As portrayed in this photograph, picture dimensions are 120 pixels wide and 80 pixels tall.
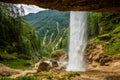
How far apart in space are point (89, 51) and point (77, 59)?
268 cm

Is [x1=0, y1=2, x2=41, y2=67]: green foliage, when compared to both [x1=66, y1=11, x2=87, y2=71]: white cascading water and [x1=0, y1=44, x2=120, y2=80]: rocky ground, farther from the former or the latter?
[x1=0, y1=44, x2=120, y2=80]: rocky ground

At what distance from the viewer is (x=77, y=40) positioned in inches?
934

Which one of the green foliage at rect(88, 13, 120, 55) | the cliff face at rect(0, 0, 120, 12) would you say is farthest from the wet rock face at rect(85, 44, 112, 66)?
the cliff face at rect(0, 0, 120, 12)

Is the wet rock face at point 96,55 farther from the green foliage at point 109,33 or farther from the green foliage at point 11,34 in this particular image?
the green foliage at point 11,34

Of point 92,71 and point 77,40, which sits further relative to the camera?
point 77,40

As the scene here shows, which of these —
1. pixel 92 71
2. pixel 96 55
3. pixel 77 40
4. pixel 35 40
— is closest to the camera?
pixel 92 71

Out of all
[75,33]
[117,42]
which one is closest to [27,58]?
[75,33]

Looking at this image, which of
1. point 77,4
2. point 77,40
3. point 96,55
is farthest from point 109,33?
point 77,4

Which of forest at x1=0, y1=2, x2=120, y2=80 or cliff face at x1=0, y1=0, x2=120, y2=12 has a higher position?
cliff face at x1=0, y1=0, x2=120, y2=12

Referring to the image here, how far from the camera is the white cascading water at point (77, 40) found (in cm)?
2253

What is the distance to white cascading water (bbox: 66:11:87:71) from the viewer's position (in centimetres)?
2253

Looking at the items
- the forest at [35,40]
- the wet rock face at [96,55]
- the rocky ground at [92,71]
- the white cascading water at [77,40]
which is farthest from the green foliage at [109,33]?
the white cascading water at [77,40]

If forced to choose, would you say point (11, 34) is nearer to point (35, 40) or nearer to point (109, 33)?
point (35, 40)

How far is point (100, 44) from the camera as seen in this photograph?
19234mm
